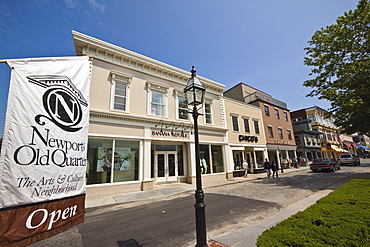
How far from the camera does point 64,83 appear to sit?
2270 millimetres

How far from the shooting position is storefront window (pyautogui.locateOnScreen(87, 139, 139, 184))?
32.1 ft

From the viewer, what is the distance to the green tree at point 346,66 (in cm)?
1098

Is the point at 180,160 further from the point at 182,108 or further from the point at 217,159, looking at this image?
the point at 182,108

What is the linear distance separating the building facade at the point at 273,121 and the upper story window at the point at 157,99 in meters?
15.0

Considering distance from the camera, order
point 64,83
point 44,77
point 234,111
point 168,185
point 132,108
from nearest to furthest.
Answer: point 44,77 → point 64,83 → point 132,108 → point 168,185 → point 234,111

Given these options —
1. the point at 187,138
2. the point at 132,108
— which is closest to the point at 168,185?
the point at 187,138

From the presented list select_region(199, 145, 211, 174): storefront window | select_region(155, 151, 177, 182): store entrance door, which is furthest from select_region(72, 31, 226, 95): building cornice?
select_region(155, 151, 177, 182): store entrance door

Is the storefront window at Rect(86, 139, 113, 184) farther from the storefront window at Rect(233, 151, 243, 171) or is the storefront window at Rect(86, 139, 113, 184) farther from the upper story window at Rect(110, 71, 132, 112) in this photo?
the storefront window at Rect(233, 151, 243, 171)

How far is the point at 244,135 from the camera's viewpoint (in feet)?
63.9

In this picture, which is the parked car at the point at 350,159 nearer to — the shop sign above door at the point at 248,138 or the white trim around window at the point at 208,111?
the shop sign above door at the point at 248,138

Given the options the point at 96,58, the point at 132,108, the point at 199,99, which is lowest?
the point at 199,99

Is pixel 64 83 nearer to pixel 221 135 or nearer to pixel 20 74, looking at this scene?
pixel 20 74

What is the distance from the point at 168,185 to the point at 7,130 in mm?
11973

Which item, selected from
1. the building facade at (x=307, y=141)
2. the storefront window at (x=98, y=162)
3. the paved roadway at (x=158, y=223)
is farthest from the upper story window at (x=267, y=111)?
the storefront window at (x=98, y=162)
